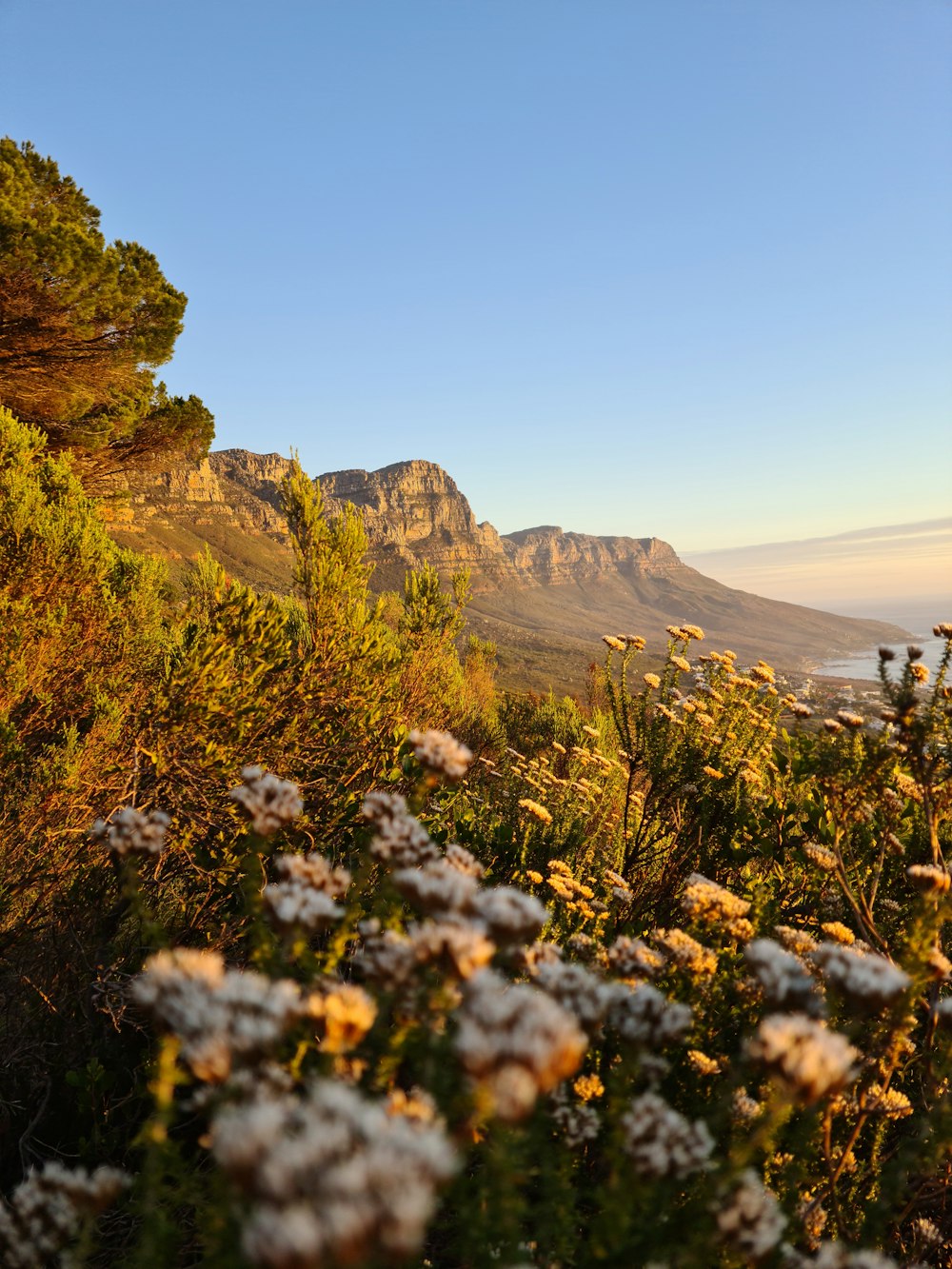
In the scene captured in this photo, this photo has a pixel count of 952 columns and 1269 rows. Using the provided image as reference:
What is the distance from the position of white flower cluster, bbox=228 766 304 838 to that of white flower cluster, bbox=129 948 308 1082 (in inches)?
34.7

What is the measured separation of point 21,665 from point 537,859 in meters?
5.94

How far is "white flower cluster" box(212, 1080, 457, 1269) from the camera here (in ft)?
3.06

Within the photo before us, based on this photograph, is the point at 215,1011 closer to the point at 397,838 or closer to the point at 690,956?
the point at 397,838

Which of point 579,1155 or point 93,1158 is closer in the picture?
point 579,1155

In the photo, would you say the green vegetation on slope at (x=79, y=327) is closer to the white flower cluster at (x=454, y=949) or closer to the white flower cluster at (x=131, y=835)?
the white flower cluster at (x=131, y=835)

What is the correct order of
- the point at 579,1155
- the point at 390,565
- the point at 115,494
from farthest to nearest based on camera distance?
the point at 390,565, the point at 115,494, the point at 579,1155

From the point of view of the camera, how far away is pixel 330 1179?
3.23ft

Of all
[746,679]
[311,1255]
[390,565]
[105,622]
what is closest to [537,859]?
[746,679]

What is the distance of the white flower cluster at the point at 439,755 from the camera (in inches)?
111

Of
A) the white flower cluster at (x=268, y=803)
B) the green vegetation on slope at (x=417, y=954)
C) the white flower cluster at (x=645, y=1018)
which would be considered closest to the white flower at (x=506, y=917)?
the green vegetation on slope at (x=417, y=954)

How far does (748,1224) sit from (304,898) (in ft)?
5.42

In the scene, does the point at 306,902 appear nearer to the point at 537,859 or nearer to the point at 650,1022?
the point at 650,1022

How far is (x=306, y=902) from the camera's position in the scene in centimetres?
210

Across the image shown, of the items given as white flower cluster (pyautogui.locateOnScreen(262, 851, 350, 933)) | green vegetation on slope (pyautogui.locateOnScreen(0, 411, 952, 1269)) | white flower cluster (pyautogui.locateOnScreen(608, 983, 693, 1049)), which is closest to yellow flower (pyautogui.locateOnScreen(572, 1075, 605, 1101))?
green vegetation on slope (pyautogui.locateOnScreen(0, 411, 952, 1269))
